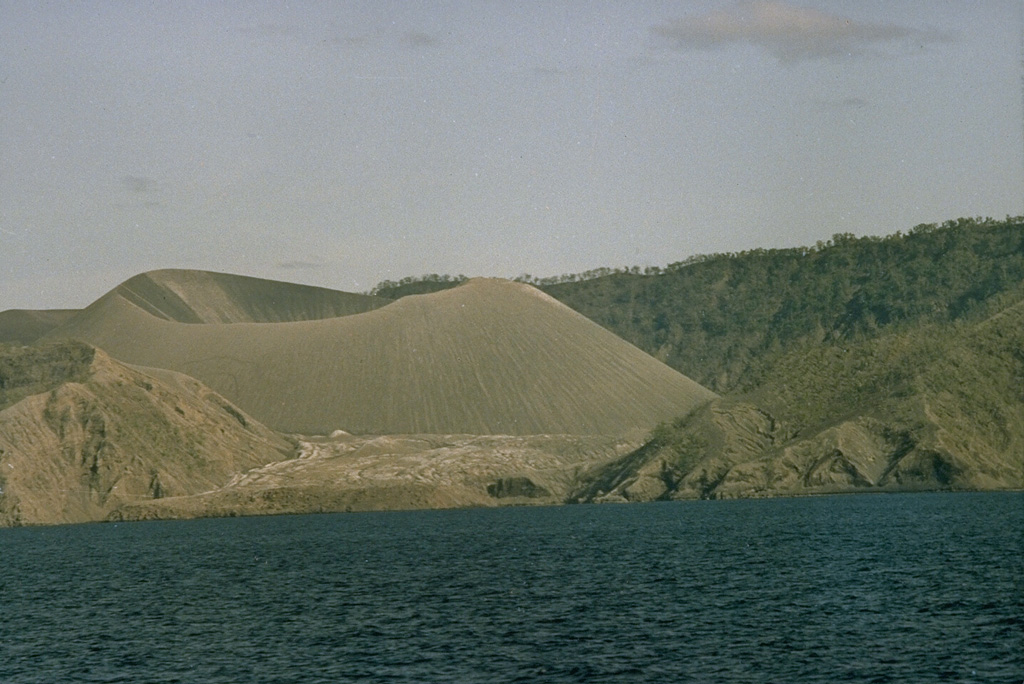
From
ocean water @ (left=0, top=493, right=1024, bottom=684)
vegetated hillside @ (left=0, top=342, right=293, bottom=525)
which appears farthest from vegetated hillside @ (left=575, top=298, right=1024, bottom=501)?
vegetated hillside @ (left=0, top=342, right=293, bottom=525)

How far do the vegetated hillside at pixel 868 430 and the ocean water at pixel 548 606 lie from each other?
4650cm

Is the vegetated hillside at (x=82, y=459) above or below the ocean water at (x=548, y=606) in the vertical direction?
above

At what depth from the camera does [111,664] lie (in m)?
52.3

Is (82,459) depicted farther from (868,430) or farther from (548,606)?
(548,606)

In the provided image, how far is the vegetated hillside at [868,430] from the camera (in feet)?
557

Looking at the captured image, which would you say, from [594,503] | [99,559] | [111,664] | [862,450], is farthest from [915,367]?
[111,664]

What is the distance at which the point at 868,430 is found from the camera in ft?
577

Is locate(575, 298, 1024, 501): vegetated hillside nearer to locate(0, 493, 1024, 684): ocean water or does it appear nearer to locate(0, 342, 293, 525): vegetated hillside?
locate(0, 493, 1024, 684): ocean water

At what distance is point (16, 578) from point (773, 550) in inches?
2118

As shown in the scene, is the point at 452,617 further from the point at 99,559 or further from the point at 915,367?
the point at 915,367

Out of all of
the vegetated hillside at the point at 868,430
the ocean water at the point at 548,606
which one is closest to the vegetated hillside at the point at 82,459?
the ocean water at the point at 548,606

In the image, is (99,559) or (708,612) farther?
(99,559)

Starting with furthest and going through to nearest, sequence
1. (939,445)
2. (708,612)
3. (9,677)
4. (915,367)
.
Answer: (915,367) → (939,445) → (708,612) → (9,677)

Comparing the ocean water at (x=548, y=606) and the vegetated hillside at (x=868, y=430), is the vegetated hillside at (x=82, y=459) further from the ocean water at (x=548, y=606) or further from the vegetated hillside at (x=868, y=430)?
the vegetated hillside at (x=868, y=430)
